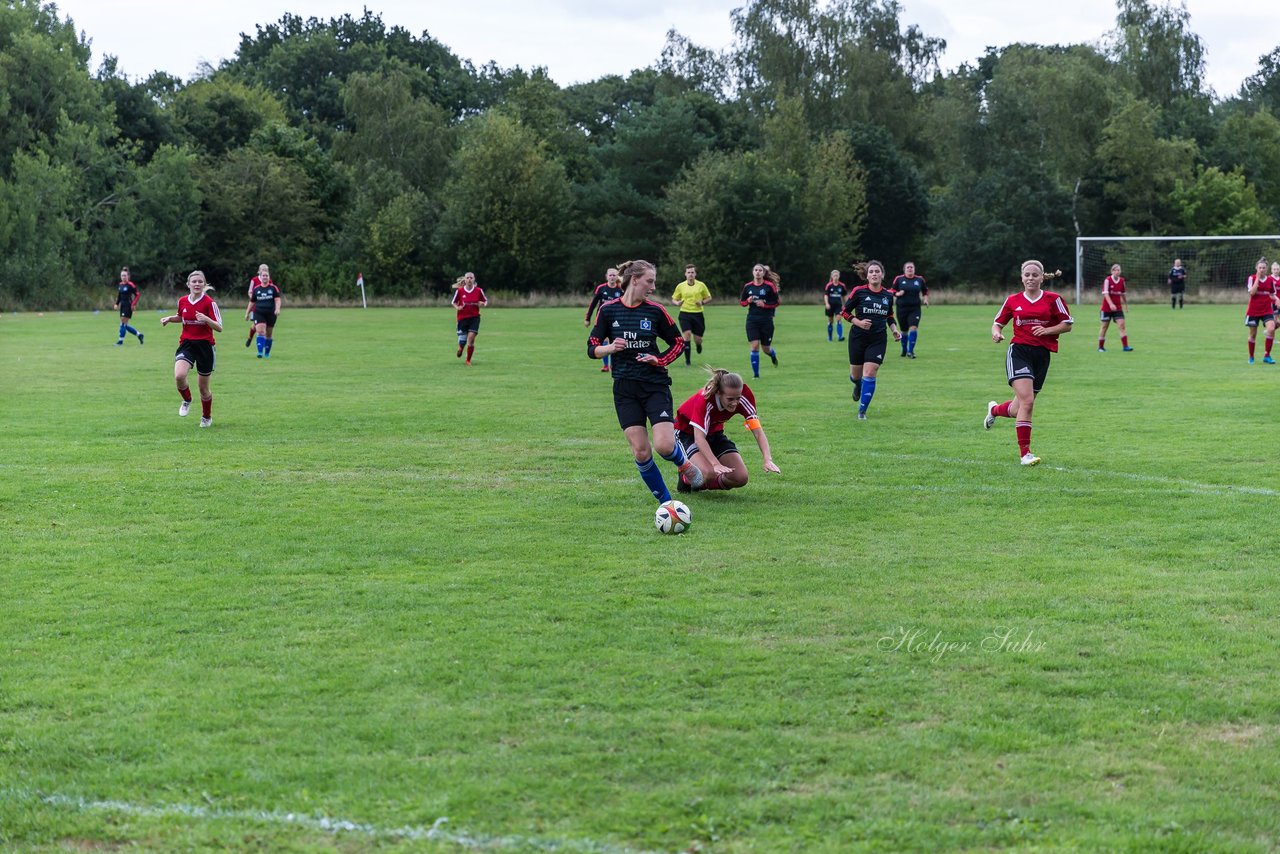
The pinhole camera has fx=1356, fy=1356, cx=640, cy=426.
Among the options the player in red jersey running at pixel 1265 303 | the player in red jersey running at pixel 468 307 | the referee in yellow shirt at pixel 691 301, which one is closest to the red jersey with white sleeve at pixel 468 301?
the player in red jersey running at pixel 468 307

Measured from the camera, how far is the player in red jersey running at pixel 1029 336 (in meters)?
13.1

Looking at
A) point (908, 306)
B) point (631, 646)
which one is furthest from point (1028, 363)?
point (908, 306)

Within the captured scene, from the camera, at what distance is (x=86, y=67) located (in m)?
67.7

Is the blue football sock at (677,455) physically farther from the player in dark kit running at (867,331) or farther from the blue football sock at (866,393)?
the blue football sock at (866,393)

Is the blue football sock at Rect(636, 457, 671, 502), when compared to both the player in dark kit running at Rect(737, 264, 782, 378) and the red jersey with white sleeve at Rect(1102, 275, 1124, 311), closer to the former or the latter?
the player in dark kit running at Rect(737, 264, 782, 378)

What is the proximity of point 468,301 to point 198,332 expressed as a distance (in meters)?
10.4

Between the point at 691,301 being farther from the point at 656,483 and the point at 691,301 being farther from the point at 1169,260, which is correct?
the point at 1169,260

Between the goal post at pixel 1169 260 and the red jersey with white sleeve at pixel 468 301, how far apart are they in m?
35.1

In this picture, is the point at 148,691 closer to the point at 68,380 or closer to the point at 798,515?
the point at 798,515

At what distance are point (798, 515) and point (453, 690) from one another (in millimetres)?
5000

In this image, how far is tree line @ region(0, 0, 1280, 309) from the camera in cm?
6366

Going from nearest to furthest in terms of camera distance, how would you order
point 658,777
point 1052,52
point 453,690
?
point 658,777 → point 453,690 → point 1052,52

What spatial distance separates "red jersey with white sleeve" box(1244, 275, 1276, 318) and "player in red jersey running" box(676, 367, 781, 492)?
16110 millimetres

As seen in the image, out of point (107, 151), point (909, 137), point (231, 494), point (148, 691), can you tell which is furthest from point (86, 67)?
point (148, 691)
